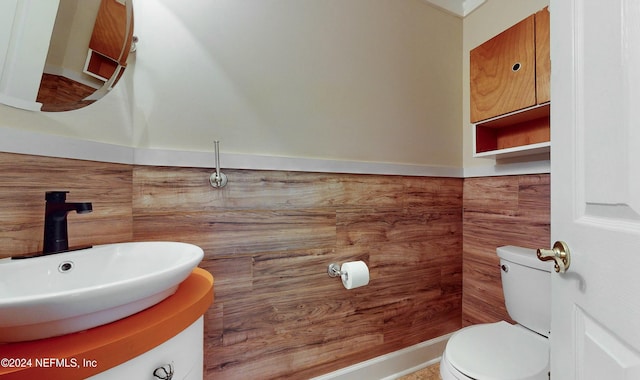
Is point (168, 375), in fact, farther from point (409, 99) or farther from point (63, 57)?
point (409, 99)

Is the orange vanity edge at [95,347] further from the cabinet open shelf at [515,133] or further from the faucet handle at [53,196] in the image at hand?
the cabinet open shelf at [515,133]

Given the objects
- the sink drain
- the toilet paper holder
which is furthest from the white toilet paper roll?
the sink drain

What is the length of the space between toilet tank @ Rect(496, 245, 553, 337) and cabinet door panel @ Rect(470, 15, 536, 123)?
73 centimetres

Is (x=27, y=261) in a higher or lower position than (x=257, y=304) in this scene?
higher

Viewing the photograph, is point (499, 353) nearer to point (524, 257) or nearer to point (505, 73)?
point (524, 257)

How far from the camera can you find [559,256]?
57cm

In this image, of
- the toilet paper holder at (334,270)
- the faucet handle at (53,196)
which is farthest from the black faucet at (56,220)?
the toilet paper holder at (334,270)

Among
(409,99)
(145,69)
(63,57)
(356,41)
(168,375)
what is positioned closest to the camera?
(168,375)

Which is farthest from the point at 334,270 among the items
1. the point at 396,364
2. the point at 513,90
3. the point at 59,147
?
the point at 513,90

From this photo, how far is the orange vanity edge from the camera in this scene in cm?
42

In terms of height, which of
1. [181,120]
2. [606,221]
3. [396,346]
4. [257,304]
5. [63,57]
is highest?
[63,57]

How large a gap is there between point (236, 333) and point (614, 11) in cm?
149

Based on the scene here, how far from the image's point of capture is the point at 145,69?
1052mm

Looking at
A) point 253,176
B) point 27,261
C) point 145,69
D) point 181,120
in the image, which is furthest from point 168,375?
point 145,69
